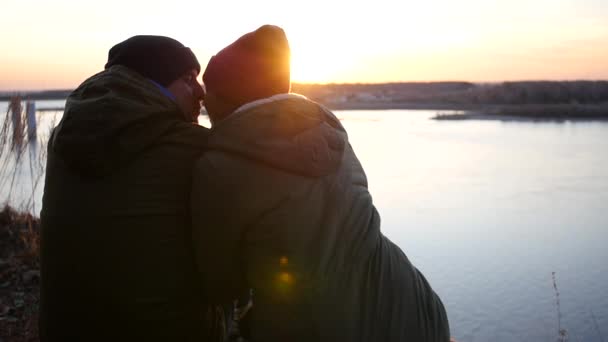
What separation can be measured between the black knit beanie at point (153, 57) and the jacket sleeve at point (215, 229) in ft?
1.09

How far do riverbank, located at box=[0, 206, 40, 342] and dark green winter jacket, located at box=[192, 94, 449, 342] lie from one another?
5.42ft

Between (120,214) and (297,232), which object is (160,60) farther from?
(297,232)

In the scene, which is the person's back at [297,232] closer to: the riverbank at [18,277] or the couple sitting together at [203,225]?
the couple sitting together at [203,225]

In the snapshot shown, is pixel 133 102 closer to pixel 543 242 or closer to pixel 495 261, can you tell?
pixel 495 261

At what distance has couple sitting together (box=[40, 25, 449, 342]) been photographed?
1258 millimetres

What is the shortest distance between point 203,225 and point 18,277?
242 centimetres

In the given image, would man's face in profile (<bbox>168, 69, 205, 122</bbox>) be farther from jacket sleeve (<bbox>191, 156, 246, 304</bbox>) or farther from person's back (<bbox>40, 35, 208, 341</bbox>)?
jacket sleeve (<bbox>191, 156, 246, 304</bbox>)

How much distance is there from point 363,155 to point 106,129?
8867 millimetres

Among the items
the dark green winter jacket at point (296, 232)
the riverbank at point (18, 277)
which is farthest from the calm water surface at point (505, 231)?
the dark green winter jacket at point (296, 232)

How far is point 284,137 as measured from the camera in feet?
4.15

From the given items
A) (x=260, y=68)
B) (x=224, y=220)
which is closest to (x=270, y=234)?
(x=224, y=220)

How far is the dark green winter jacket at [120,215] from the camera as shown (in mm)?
1324

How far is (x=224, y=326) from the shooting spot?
1709mm

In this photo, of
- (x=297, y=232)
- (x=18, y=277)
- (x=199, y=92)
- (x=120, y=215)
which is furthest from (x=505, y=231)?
(x=120, y=215)
